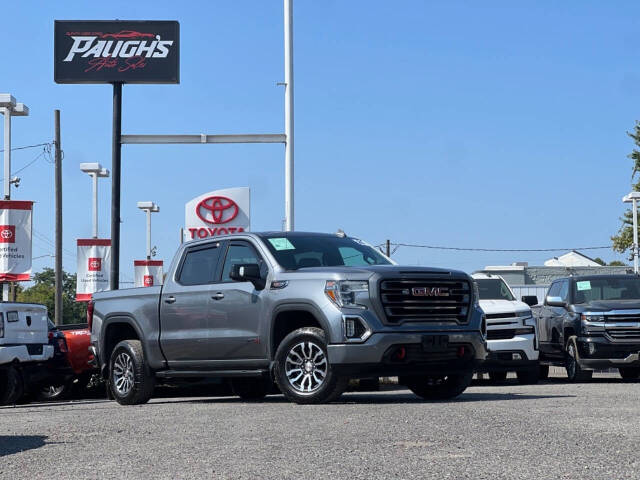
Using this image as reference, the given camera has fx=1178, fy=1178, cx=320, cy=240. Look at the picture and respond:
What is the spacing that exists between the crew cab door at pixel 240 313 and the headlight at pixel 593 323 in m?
7.91

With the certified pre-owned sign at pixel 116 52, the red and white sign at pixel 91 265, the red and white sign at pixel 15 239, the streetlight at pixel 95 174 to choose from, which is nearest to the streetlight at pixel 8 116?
the certified pre-owned sign at pixel 116 52

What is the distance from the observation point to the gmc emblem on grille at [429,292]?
487 inches

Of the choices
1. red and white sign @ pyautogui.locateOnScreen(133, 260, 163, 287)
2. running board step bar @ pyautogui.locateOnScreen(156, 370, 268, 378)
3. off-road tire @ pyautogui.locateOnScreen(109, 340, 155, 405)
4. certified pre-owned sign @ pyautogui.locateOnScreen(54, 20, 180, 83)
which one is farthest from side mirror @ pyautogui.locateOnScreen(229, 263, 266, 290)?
red and white sign @ pyautogui.locateOnScreen(133, 260, 163, 287)

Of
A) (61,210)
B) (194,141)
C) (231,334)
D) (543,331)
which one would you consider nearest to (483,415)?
(231,334)

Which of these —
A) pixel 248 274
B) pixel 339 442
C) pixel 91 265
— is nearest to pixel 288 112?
pixel 248 274

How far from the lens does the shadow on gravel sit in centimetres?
866

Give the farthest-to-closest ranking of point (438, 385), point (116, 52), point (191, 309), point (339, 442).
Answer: point (116, 52)
point (191, 309)
point (438, 385)
point (339, 442)

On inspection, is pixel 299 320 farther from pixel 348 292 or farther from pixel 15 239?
pixel 15 239

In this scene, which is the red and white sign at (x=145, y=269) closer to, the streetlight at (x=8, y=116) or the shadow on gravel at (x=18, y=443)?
the streetlight at (x=8, y=116)

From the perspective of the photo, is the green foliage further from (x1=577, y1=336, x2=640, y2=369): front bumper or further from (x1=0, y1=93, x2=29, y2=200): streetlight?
(x1=577, y1=336, x2=640, y2=369): front bumper

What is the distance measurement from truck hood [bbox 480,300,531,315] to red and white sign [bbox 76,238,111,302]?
60.6 ft

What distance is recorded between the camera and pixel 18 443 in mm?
9156

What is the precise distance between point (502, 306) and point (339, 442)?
11311 mm

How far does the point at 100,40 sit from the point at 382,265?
13.8 metres
